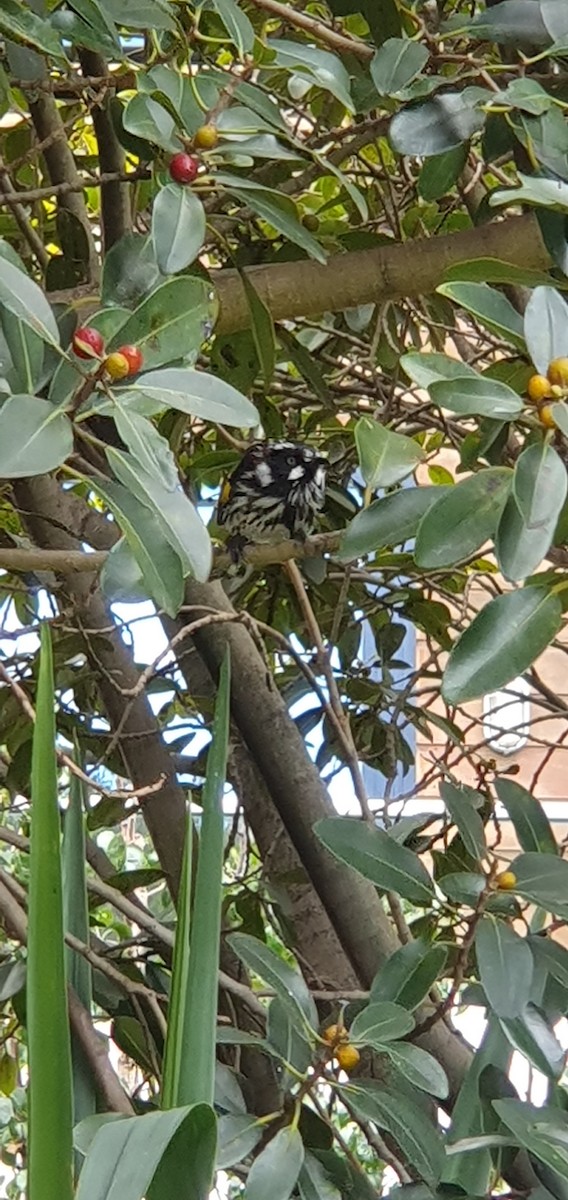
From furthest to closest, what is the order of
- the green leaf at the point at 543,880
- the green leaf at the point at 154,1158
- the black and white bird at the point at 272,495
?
1. the black and white bird at the point at 272,495
2. the green leaf at the point at 543,880
3. the green leaf at the point at 154,1158

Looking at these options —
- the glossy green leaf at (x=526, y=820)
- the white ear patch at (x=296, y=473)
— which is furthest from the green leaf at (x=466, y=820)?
the white ear patch at (x=296, y=473)

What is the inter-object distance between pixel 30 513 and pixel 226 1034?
588 mm

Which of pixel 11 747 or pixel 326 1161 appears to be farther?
pixel 11 747

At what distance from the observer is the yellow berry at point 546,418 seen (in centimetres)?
72

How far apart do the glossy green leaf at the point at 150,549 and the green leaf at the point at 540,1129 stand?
1.24 ft

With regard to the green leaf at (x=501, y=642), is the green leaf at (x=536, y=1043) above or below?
below

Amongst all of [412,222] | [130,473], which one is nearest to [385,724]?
[412,222]

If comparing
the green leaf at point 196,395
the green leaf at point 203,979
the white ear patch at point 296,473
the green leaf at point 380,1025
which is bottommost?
the green leaf at point 380,1025

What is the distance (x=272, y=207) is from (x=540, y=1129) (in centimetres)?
63

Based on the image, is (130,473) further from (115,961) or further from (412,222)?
(412,222)

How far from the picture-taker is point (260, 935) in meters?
1.40

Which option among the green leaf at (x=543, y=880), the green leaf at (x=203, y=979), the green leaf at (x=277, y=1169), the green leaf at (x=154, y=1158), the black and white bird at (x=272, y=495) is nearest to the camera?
the green leaf at (x=154, y=1158)

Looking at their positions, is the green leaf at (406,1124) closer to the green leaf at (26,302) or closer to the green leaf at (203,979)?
the green leaf at (203,979)

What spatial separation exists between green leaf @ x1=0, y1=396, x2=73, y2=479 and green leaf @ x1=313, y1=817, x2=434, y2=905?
0.38 meters
